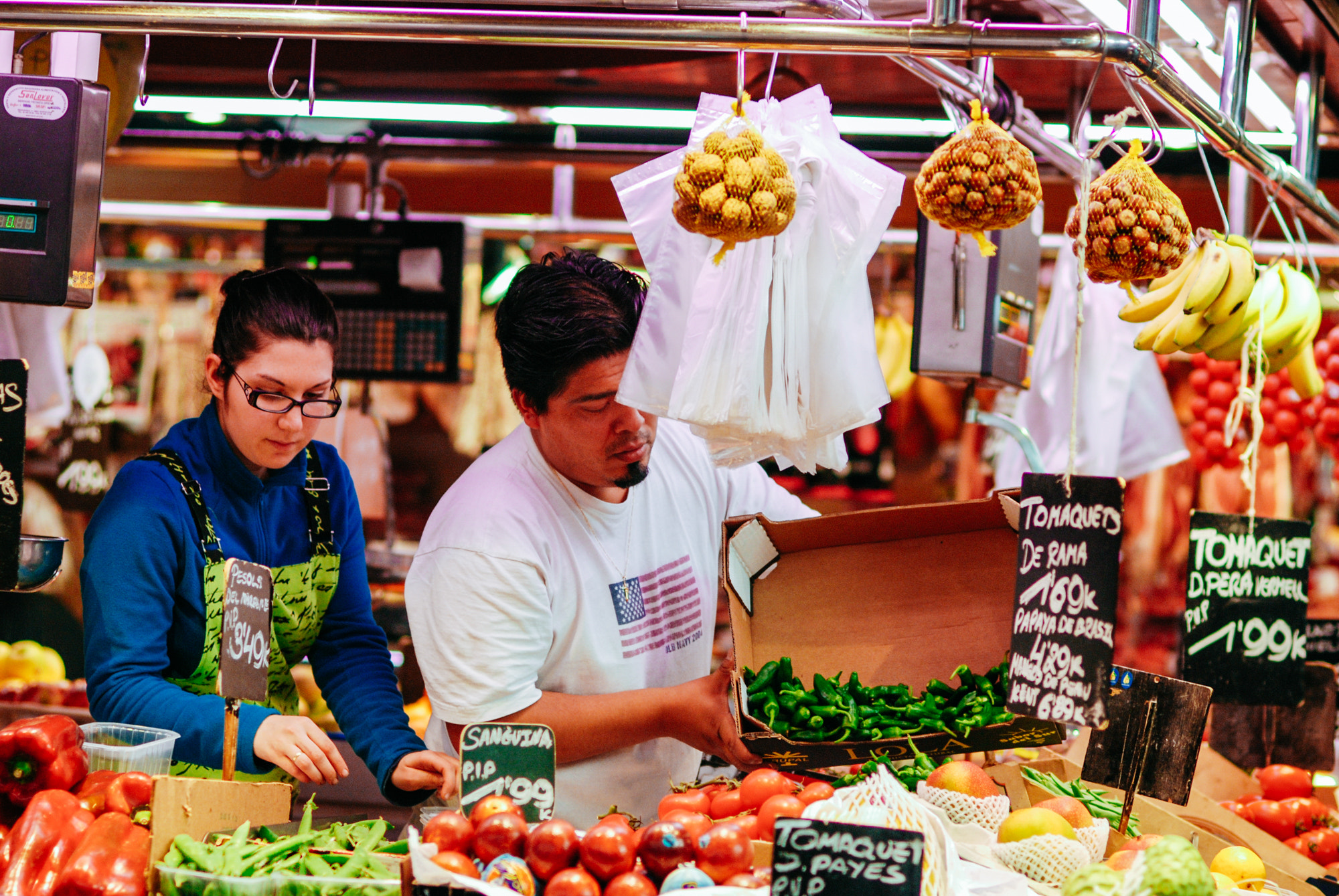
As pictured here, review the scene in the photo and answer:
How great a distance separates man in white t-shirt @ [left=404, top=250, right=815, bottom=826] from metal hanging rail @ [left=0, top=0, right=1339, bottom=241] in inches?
22.5

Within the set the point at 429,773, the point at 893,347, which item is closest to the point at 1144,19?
the point at 429,773

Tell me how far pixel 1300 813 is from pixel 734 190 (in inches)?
87.2

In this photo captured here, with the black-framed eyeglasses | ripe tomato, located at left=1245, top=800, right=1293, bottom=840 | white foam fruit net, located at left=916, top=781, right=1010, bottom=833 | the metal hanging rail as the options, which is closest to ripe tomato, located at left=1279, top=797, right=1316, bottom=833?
ripe tomato, located at left=1245, top=800, right=1293, bottom=840

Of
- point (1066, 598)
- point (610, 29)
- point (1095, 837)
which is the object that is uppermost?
point (610, 29)

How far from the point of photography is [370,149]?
14.5 feet

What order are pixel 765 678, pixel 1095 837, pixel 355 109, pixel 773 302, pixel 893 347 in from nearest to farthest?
1. pixel 1095 837
2. pixel 773 302
3. pixel 765 678
4. pixel 355 109
5. pixel 893 347

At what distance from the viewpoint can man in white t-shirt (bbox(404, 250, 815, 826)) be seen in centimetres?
233

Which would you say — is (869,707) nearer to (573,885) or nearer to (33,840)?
(573,885)

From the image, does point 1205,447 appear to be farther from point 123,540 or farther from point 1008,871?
point 123,540

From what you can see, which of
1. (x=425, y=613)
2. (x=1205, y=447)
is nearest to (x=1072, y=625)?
(x=425, y=613)

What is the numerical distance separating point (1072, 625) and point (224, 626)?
4.49 ft

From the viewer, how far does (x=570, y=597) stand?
2.45 metres

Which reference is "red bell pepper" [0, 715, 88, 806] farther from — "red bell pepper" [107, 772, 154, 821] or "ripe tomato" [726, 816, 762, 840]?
"ripe tomato" [726, 816, 762, 840]

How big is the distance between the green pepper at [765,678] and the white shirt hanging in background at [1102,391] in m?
2.11
